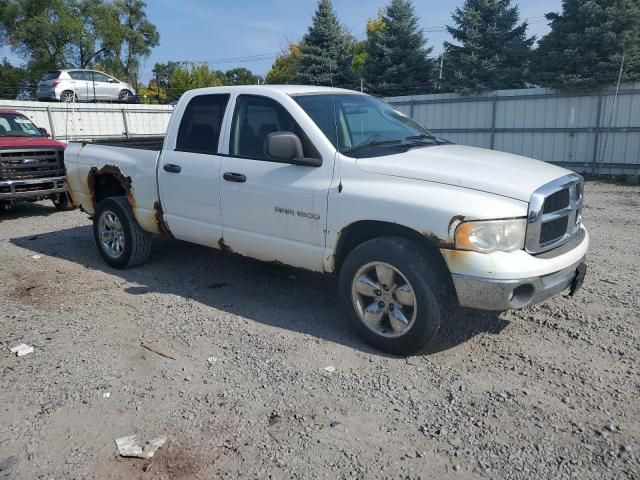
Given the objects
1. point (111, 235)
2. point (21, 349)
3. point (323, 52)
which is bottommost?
point (21, 349)

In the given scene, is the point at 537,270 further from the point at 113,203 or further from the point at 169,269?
the point at 113,203

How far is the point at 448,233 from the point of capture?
3.49 meters

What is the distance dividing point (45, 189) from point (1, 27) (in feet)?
136

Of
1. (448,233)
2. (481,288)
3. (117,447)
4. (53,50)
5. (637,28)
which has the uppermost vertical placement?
(53,50)

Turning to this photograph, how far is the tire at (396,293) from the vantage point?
3668mm

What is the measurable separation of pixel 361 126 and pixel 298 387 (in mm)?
2263

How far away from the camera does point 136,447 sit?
296 centimetres

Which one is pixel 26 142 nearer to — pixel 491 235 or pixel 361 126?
pixel 361 126

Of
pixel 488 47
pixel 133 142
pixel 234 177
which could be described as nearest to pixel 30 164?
pixel 133 142

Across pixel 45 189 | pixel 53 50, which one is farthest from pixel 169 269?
pixel 53 50

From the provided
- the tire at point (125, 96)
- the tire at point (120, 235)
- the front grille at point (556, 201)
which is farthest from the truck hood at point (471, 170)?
the tire at point (125, 96)

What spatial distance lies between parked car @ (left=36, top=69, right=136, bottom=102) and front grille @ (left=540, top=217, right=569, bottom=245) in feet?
73.7

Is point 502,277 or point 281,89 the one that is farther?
point 281,89

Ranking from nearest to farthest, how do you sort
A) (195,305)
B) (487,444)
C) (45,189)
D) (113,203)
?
1. (487,444)
2. (195,305)
3. (113,203)
4. (45,189)
